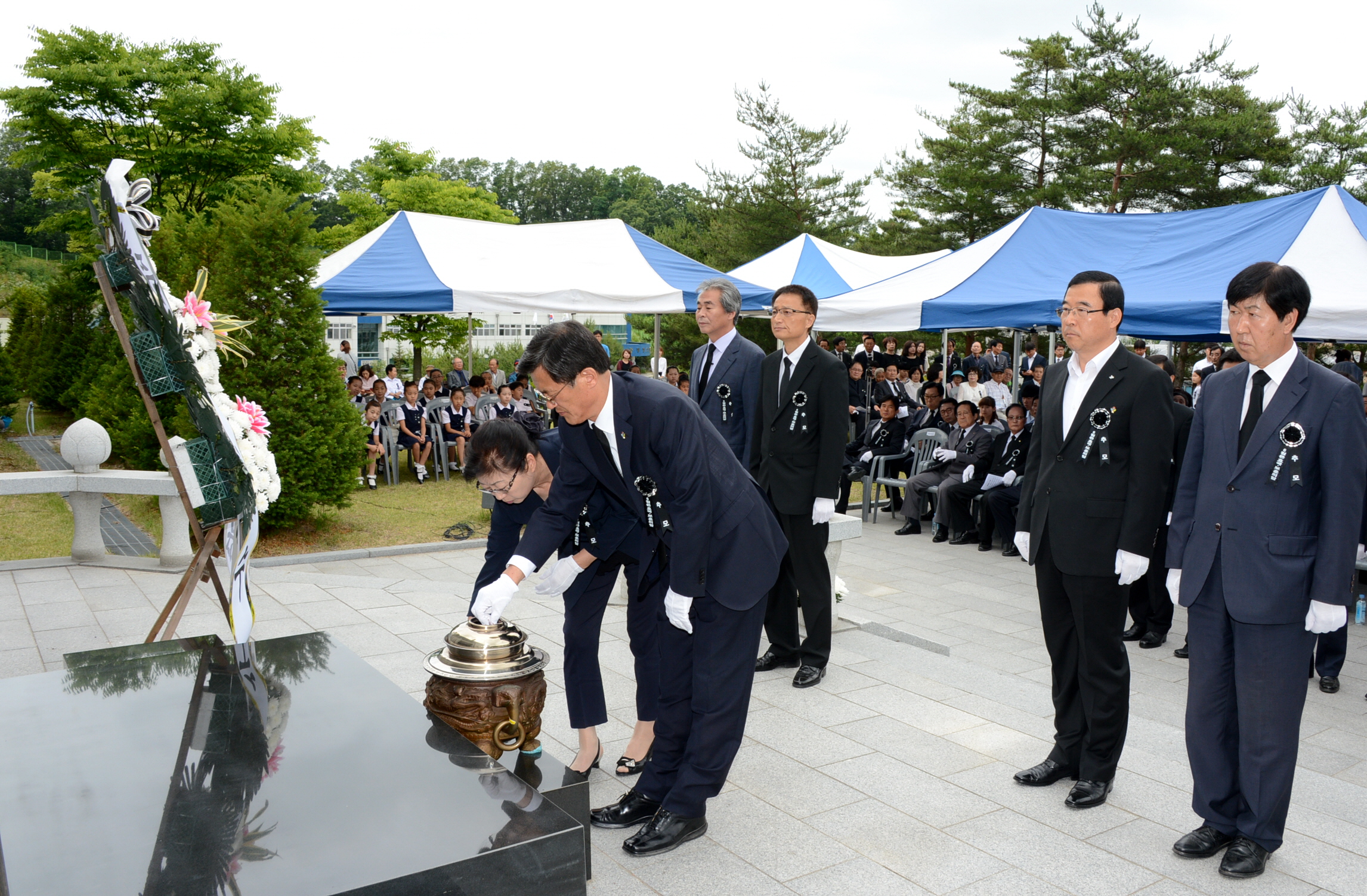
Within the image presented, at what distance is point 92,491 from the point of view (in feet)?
24.3

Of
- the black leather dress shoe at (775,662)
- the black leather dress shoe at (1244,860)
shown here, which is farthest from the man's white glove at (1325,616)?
the black leather dress shoe at (775,662)

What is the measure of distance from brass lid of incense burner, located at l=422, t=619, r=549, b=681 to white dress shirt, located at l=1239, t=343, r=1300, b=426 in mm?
2433

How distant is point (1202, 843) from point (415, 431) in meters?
10.9

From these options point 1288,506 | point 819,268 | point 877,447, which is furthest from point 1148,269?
point 819,268

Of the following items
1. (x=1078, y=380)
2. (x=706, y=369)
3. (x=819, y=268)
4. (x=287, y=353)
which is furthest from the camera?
(x=819, y=268)

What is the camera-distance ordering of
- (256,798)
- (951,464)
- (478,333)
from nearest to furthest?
(256,798), (951,464), (478,333)

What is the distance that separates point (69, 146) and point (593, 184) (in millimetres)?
71813

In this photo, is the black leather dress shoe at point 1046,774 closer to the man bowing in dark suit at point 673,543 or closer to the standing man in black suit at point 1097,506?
the standing man in black suit at point 1097,506

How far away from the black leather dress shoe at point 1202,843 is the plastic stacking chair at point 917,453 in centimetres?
718

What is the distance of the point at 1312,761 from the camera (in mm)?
4246

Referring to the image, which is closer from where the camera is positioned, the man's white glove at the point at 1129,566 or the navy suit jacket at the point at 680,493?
the navy suit jacket at the point at 680,493

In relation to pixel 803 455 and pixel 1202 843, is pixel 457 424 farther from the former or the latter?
pixel 1202 843

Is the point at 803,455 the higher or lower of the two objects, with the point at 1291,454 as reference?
lower

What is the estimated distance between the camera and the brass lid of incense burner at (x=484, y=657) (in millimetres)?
3004
